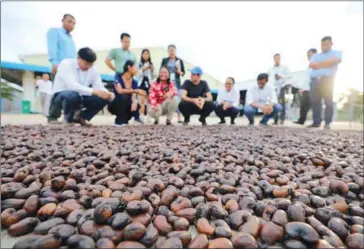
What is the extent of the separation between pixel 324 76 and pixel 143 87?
3297mm

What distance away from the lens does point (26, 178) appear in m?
1.33

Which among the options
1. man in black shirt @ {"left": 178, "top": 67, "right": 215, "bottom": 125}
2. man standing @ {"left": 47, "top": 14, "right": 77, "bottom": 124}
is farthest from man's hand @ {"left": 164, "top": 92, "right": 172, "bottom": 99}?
man standing @ {"left": 47, "top": 14, "right": 77, "bottom": 124}

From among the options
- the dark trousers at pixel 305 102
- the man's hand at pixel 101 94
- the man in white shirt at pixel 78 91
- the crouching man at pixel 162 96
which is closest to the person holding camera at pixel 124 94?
the man in white shirt at pixel 78 91

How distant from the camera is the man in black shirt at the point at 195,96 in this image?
4871 millimetres

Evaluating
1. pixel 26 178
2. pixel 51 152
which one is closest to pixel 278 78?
pixel 51 152

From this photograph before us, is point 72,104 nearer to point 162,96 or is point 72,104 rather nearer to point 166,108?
point 162,96

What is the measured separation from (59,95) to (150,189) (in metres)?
3.11

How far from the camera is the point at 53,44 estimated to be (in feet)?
13.1

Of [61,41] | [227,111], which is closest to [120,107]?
[61,41]

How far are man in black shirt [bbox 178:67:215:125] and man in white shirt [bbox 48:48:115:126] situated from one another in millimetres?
1449

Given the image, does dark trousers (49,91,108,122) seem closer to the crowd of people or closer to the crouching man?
the crowd of people

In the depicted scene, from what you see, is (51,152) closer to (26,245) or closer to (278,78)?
(26,245)

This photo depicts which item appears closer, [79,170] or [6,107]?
[79,170]

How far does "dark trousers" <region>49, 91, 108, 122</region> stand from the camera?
3736mm
